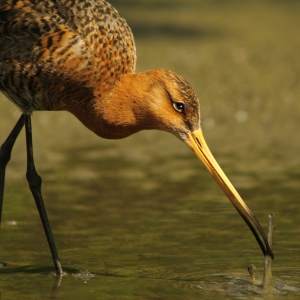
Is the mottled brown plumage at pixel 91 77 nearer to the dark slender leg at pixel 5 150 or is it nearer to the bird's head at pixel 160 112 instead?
the bird's head at pixel 160 112

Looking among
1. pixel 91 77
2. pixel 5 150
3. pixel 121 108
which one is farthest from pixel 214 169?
Answer: pixel 5 150

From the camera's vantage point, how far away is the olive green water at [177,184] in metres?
6.60

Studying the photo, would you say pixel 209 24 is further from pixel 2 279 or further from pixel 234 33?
pixel 2 279

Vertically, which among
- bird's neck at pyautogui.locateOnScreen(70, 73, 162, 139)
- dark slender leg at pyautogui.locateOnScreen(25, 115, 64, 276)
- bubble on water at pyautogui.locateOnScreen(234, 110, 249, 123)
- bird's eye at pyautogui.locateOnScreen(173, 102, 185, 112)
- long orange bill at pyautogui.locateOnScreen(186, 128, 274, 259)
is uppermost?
bird's eye at pyautogui.locateOnScreen(173, 102, 185, 112)

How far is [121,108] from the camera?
663 cm

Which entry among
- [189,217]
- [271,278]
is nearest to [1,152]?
[189,217]

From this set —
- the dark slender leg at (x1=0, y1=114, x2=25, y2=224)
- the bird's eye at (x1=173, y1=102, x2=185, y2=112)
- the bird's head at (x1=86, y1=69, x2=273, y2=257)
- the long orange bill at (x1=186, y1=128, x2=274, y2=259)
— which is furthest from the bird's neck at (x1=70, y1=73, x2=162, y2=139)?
the dark slender leg at (x1=0, y1=114, x2=25, y2=224)

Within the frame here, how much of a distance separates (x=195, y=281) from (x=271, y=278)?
52cm

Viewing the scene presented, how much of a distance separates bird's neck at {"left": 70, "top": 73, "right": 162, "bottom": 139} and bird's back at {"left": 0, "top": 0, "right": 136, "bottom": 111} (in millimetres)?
69

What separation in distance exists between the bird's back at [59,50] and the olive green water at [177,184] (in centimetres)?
126

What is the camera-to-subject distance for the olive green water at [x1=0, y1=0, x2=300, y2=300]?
260 inches

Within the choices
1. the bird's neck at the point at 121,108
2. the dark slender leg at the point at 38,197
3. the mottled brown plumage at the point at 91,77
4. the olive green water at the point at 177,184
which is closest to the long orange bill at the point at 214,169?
the mottled brown plumage at the point at 91,77

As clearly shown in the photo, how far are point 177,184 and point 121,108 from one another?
96.9 inches

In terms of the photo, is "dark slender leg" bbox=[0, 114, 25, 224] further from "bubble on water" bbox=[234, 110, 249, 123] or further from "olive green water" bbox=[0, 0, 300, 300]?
"bubble on water" bbox=[234, 110, 249, 123]
